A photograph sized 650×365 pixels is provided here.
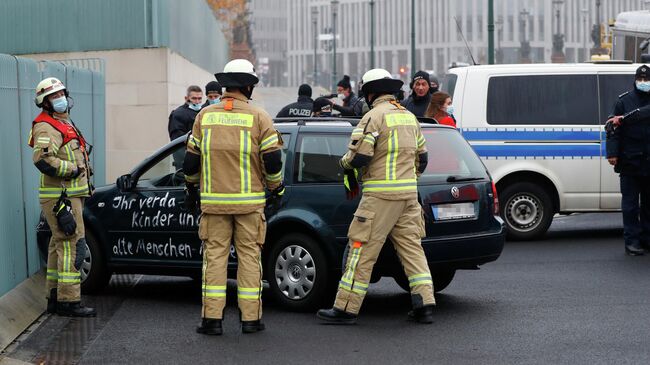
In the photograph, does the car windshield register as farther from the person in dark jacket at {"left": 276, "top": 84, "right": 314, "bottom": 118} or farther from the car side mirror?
the person in dark jacket at {"left": 276, "top": 84, "right": 314, "bottom": 118}

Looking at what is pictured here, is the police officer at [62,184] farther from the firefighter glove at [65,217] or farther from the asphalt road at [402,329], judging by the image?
the asphalt road at [402,329]

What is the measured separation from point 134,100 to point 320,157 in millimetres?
10352

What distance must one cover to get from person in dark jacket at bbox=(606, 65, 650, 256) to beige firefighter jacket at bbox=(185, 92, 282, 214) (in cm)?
531

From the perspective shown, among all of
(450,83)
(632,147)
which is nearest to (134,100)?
(450,83)

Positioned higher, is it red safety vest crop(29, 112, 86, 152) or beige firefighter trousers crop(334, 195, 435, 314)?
red safety vest crop(29, 112, 86, 152)

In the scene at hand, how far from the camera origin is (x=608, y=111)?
14.2 m

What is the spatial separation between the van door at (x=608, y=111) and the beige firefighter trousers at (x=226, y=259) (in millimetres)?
6811

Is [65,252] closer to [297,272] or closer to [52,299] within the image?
[52,299]

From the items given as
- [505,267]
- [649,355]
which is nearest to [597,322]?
[649,355]

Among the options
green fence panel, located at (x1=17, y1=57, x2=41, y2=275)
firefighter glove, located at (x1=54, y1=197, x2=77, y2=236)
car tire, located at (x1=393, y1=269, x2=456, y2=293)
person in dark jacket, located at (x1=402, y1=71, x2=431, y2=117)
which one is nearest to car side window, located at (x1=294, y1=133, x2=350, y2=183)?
car tire, located at (x1=393, y1=269, x2=456, y2=293)

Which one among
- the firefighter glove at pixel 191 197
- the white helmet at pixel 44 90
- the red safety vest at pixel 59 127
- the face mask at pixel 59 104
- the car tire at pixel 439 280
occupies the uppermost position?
the white helmet at pixel 44 90

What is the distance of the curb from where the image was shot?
8430mm

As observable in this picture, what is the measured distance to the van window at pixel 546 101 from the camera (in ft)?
46.7

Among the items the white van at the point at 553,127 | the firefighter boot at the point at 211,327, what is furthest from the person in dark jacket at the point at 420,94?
the firefighter boot at the point at 211,327
